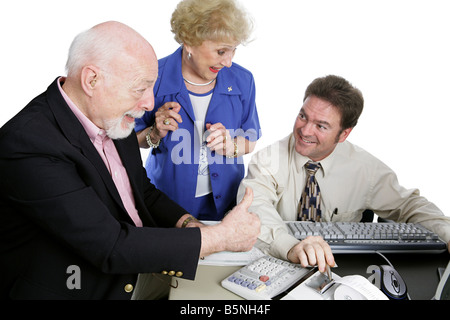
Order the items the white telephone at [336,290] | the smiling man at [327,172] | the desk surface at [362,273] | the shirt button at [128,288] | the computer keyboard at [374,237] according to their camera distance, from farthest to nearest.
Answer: the smiling man at [327,172] < the computer keyboard at [374,237] < the shirt button at [128,288] < the desk surface at [362,273] < the white telephone at [336,290]

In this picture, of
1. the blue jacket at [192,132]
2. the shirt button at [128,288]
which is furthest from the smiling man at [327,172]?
the shirt button at [128,288]

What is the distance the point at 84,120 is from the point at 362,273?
1163 mm

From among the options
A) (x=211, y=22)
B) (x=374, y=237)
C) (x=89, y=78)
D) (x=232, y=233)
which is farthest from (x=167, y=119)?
(x=374, y=237)

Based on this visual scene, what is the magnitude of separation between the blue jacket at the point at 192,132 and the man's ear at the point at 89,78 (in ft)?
2.63

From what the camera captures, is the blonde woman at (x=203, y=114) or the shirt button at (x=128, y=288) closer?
the shirt button at (x=128, y=288)

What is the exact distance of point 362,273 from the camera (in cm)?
150

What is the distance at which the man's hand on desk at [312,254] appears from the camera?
1428mm

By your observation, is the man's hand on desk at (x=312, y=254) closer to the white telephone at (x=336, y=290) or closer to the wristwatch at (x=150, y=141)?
the white telephone at (x=336, y=290)

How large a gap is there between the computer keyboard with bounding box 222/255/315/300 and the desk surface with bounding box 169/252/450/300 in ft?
0.12

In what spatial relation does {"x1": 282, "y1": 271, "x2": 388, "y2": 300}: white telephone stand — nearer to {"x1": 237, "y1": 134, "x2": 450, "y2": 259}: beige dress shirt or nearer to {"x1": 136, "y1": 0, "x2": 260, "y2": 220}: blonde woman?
{"x1": 237, "y1": 134, "x2": 450, "y2": 259}: beige dress shirt

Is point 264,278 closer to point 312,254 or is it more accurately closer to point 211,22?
point 312,254

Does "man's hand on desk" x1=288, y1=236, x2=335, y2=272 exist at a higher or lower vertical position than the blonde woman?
lower

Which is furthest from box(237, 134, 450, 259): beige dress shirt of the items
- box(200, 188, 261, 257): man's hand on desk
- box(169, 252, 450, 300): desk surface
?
box(200, 188, 261, 257): man's hand on desk

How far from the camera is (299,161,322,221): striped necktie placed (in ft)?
7.04
